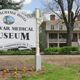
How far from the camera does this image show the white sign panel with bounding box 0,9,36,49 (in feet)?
30.1

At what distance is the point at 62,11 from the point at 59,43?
1997 cm

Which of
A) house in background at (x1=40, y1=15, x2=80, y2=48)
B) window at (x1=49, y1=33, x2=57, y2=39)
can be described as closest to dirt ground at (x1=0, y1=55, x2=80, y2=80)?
house in background at (x1=40, y1=15, x2=80, y2=48)

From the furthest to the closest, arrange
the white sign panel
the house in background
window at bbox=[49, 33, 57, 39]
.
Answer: window at bbox=[49, 33, 57, 39]
the house in background
the white sign panel

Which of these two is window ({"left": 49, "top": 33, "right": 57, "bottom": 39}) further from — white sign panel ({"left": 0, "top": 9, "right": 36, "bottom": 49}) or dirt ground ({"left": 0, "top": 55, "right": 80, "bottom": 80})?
white sign panel ({"left": 0, "top": 9, "right": 36, "bottom": 49})

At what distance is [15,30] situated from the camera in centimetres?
926

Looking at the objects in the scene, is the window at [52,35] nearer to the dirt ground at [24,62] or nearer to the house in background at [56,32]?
the house in background at [56,32]

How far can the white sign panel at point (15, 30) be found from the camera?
917 cm

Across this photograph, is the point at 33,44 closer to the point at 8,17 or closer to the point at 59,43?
the point at 8,17

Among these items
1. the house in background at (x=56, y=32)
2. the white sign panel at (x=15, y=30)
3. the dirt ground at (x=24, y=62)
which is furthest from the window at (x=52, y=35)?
→ the white sign panel at (x=15, y=30)

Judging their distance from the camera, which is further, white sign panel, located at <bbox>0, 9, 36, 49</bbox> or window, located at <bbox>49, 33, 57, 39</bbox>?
window, located at <bbox>49, 33, 57, 39</bbox>

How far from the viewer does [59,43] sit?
56656 mm

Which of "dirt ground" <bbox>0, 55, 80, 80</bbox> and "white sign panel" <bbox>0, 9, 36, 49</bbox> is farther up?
"white sign panel" <bbox>0, 9, 36, 49</bbox>

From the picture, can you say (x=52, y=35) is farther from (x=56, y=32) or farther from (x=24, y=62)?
(x=24, y=62)

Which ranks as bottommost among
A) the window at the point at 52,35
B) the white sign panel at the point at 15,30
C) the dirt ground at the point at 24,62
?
the dirt ground at the point at 24,62
